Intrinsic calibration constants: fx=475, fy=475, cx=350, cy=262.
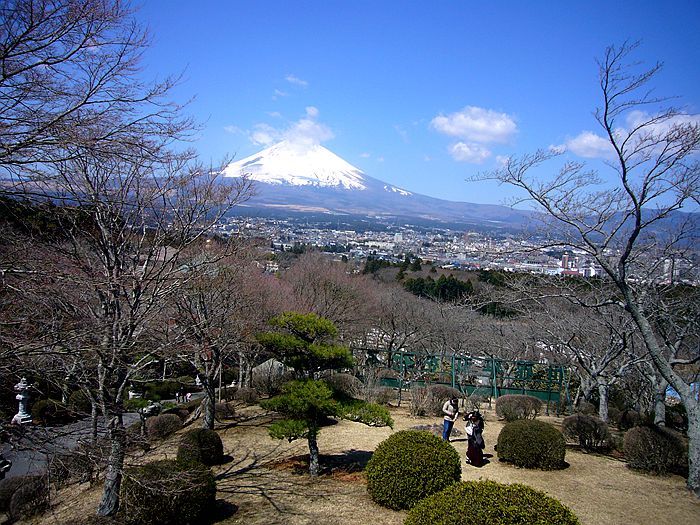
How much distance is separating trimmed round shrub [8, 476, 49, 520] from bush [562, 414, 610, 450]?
10.8 metres

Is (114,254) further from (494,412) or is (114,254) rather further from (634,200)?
(494,412)

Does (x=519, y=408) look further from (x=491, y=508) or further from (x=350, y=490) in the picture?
(x=491, y=508)

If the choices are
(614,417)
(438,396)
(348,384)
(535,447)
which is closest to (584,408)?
(614,417)

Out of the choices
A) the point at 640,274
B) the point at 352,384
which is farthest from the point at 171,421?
the point at 640,274

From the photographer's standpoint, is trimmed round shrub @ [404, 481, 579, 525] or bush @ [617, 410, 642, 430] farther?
bush @ [617, 410, 642, 430]

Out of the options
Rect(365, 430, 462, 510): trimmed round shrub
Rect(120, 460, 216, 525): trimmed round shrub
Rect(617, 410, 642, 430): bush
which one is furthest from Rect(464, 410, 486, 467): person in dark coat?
Rect(617, 410, 642, 430): bush

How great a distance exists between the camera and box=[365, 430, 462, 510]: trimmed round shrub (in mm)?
7367

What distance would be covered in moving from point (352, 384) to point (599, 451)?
295 inches

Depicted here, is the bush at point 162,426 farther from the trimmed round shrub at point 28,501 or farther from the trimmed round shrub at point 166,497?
the trimmed round shrub at point 166,497

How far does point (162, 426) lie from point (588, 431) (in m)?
10.7

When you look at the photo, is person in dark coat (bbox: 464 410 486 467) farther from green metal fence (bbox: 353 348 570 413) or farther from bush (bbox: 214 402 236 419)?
bush (bbox: 214 402 236 419)

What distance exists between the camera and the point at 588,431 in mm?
10984

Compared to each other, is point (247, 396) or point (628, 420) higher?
point (628, 420)

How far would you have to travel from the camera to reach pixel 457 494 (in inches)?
183
